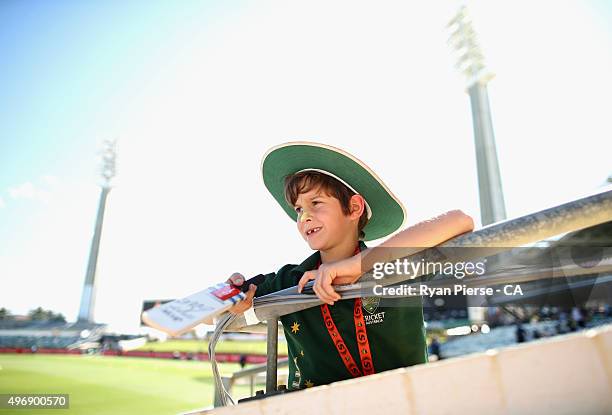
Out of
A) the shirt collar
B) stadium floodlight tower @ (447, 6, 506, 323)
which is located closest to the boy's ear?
the shirt collar

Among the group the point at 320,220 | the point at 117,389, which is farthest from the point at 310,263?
the point at 117,389

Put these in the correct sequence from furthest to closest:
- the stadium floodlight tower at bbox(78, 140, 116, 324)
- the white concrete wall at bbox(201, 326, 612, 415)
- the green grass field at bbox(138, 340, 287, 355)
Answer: the stadium floodlight tower at bbox(78, 140, 116, 324) → the green grass field at bbox(138, 340, 287, 355) → the white concrete wall at bbox(201, 326, 612, 415)

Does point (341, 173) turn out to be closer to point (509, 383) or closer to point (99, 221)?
point (509, 383)

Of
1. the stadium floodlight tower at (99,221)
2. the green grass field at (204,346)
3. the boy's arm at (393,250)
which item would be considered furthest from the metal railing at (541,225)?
the stadium floodlight tower at (99,221)

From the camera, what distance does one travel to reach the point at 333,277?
837mm

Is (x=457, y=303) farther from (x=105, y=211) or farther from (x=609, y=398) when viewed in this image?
(x=105, y=211)

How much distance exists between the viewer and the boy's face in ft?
4.31

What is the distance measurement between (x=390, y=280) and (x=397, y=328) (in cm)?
43

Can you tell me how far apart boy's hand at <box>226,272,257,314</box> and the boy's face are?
27 centimetres

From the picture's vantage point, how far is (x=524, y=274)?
78 centimetres

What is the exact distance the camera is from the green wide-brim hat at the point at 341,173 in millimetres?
1219

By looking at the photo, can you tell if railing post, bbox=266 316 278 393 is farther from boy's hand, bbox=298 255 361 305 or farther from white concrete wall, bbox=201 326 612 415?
white concrete wall, bbox=201 326 612 415

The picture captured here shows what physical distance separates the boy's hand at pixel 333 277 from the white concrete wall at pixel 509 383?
0.19m

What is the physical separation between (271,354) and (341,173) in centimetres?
58
